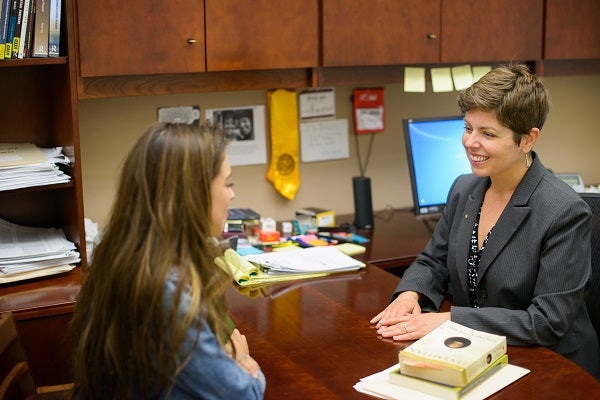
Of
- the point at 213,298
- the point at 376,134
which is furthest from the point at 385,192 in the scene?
the point at 213,298

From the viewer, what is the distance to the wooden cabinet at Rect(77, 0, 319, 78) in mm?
2408

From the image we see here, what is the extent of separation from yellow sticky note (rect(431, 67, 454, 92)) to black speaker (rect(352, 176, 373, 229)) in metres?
0.43

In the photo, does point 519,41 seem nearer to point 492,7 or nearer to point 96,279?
point 492,7

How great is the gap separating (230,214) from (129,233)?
4.81 ft

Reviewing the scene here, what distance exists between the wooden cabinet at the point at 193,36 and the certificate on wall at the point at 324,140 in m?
0.46

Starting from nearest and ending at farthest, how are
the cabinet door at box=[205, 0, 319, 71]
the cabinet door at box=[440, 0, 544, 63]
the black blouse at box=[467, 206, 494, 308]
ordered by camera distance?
the black blouse at box=[467, 206, 494, 308] → the cabinet door at box=[205, 0, 319, 71] → the cabinet door at box=[440, 0, 544, 63]

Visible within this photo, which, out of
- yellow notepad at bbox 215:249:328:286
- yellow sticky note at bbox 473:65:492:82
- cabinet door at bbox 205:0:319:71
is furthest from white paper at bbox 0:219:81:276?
yellow sticky note at bbox 473:65:492:82

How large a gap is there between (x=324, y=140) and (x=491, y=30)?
748 millimetres

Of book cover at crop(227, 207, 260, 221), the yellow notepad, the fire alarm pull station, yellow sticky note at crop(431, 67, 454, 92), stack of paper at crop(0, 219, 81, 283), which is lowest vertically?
the yellow notepad

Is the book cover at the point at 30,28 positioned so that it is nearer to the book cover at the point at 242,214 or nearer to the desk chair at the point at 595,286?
the book cover at the point at 242,214

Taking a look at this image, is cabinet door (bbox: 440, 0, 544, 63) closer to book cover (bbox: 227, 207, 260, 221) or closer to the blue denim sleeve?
book cover (bbox: 227, 207, 260, 221)

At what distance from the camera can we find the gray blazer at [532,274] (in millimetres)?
1974

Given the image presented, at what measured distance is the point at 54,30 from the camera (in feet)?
7.65

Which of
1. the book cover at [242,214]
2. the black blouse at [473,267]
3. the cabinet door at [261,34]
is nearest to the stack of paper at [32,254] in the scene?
the book cover at [242,214]
